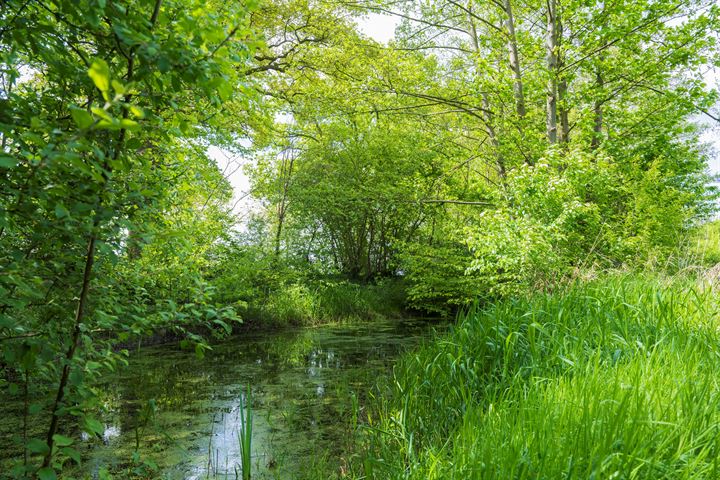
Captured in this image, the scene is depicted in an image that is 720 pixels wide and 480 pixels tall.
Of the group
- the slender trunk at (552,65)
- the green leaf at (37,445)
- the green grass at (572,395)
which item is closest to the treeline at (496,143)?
the slender trunk at (552,65)

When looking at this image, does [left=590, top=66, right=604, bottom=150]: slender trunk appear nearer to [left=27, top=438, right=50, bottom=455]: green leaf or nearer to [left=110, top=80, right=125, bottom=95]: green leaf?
[left=110, top=80, right=125, bottom=95]: green leaf

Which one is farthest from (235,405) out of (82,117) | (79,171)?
(82,117)

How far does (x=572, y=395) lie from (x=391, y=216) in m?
11.9

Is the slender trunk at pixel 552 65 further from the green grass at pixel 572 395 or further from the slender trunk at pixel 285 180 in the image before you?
the slender trunk at pixel 285 180

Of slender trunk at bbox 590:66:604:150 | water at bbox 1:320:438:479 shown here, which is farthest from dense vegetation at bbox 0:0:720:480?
water at bbox 1:320:438:479

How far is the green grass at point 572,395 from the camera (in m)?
1.73

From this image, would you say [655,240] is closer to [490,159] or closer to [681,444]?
[490,159]

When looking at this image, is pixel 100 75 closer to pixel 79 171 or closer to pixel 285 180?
pixel 79 171

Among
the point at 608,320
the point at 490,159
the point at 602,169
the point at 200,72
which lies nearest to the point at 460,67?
the point at 490,159

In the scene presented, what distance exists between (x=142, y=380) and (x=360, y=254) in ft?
31.6

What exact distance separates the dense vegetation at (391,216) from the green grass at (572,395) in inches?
0.8

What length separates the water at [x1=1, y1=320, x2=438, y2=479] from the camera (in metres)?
3.48

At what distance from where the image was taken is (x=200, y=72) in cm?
136

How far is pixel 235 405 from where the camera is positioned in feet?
16.0
